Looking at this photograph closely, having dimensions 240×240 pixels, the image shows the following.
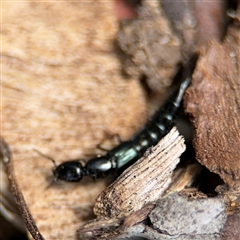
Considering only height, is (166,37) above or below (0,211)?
above

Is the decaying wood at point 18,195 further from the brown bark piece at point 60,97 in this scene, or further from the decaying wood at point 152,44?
the decaying wood at point 152,44

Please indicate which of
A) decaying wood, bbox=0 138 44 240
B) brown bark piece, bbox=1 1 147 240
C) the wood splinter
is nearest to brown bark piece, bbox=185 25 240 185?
the wood splinter

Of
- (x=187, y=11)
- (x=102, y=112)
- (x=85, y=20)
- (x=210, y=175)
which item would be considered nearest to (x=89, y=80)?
(x=102, y=112)

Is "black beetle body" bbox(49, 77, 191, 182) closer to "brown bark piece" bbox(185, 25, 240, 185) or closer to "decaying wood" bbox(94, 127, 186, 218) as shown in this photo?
"brown bark piece" bbox(185, 25, 240, 185)

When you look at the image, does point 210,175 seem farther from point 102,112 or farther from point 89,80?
point 89,80

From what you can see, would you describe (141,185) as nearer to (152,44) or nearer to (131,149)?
(131,149)

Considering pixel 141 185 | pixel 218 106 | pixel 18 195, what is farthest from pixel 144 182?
pixel 18 195
